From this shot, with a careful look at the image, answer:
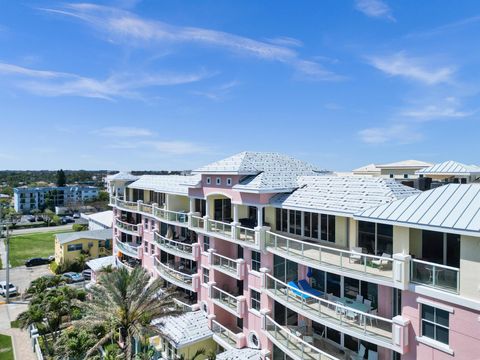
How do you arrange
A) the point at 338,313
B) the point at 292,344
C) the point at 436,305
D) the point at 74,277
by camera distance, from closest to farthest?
the point at 436,305 → the point at 338,313 → the point at 292,344 → the point at 74,277

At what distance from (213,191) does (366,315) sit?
1468cm

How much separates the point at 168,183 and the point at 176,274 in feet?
30.8

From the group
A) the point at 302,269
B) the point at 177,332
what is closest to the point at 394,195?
the point at 302,269

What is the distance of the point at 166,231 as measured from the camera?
3434 centimetres

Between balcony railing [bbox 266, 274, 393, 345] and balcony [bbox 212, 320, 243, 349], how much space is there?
19.3 ft

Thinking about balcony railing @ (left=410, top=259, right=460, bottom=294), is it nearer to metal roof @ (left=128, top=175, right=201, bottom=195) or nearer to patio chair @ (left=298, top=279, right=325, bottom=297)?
patio chair @ (left=298, top=279, right=325, bottom=297)

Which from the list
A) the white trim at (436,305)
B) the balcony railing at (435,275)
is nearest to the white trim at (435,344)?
the white trim at (436,305)

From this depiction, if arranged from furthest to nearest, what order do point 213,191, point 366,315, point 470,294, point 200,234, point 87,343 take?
1. point 200,234
2. point 213,191
3. point 87,343
4. point 366,315
5. point 470,294

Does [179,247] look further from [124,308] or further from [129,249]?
[129,249]

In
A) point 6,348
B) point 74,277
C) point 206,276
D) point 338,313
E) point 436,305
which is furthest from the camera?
point 74,277

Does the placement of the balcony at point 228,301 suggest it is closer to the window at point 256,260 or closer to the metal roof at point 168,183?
the window at point 256,260

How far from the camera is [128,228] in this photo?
40312mm

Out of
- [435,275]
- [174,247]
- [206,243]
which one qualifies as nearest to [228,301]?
[206,243]

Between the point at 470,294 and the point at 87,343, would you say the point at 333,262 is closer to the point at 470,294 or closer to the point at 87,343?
the point at 470,294
